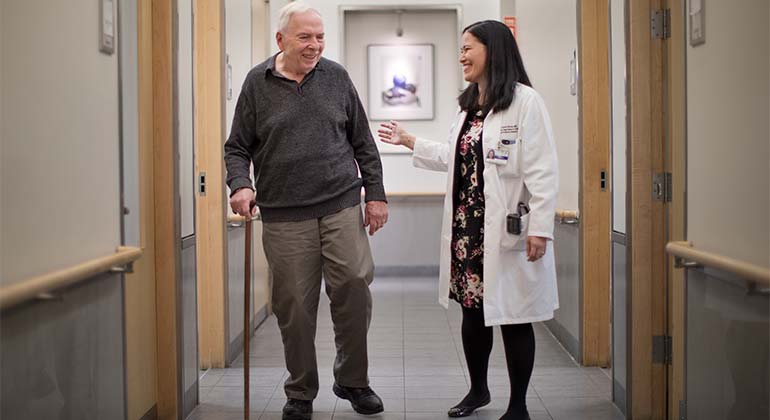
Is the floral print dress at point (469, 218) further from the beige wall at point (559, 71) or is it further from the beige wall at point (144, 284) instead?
the beige wall at point (559, 71)

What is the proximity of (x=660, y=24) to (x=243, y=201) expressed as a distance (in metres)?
1.78

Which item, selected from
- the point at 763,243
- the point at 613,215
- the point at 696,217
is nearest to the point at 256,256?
the point at 613,215

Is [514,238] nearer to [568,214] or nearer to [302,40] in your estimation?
[302,40]

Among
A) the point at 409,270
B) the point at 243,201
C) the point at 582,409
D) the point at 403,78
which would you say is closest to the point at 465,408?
the point at 582,409

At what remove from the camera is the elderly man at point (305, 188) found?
3385 millimetres

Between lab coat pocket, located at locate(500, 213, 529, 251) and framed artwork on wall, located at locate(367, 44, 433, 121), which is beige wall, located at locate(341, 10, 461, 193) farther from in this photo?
lab coat pocket, located at locate(500, 213, 529, 251)

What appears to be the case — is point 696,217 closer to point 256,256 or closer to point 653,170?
point 653,170

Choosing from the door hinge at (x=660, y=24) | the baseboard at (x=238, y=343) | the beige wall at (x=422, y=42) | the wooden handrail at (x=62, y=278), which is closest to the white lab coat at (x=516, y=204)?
the door hinge at (x=660, y=24)

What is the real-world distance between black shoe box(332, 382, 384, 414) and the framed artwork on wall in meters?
5.31

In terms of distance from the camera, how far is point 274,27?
22.4ft

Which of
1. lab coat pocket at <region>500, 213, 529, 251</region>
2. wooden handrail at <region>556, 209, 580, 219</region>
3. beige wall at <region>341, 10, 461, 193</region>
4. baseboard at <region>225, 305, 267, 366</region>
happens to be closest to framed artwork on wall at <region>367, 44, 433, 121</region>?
beige wall at <region>341, 10, 461, 193</region>

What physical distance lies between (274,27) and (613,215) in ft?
12.8

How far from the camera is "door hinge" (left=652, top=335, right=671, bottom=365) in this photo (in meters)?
3.39

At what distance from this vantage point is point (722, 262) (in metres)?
2.42
